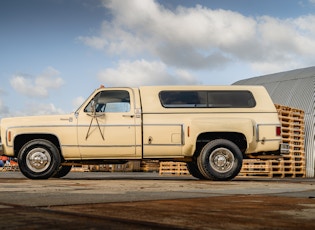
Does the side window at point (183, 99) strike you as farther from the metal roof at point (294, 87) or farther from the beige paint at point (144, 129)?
the metal roof at point (294, 87)

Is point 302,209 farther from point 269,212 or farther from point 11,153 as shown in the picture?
point 11,153

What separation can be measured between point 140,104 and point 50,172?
2462mm

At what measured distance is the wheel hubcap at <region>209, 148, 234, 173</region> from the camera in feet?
34.3

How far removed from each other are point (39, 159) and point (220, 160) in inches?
157

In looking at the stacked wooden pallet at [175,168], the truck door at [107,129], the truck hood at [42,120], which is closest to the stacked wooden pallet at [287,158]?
the stacked wooden pallet at [175,168]

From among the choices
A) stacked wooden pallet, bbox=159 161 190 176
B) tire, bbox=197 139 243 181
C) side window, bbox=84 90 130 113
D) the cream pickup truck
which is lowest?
stacked wooden pallet, bbox=159 161 190 176

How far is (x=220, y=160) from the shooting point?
10500 mm

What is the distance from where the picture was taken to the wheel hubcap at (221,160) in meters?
10.5

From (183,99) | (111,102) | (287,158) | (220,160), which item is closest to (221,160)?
(220,160)

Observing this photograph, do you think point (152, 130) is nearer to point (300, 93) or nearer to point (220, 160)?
point (220, 160)

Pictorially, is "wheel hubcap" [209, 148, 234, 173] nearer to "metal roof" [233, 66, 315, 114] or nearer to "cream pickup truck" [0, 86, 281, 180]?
"cream pickup truck" [0, 86, 281, 180]

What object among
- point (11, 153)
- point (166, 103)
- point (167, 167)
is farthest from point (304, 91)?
point (11, 153)

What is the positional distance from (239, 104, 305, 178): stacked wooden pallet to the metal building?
3.04 meters

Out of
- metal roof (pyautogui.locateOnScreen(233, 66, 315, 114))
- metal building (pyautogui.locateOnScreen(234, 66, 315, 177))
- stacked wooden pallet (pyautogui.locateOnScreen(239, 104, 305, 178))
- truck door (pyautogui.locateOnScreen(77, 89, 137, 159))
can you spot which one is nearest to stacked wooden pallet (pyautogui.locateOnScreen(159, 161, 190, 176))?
stacked wooden pallet (pyautogui.locateOnScreen(239, 104, 305, 178))
